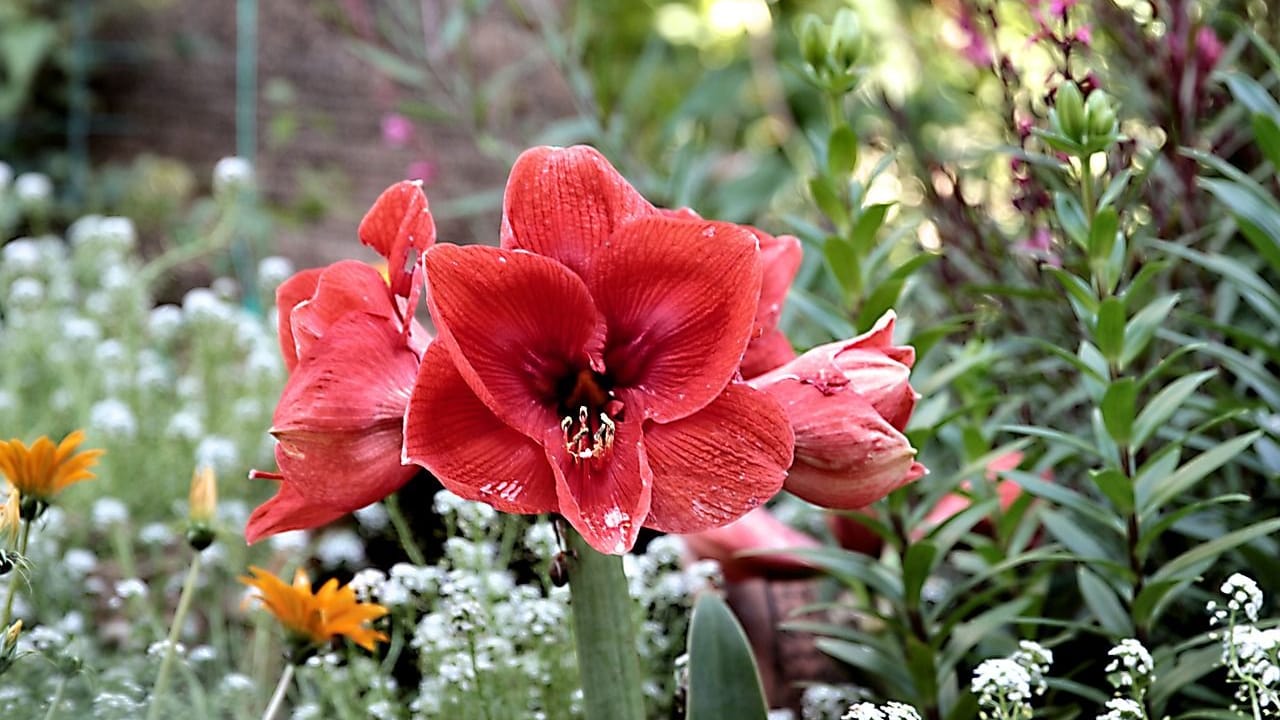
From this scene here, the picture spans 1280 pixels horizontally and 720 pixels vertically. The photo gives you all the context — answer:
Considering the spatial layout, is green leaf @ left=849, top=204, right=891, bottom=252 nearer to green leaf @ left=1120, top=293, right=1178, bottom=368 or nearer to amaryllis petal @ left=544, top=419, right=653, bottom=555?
green leaf @ left=1120, top=293, right=1178, bottom=368

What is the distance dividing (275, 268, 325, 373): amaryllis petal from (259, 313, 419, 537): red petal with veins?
0.07 meters

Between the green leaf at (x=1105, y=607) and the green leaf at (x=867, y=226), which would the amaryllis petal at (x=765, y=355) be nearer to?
the green leaf at (x=867, y=226)

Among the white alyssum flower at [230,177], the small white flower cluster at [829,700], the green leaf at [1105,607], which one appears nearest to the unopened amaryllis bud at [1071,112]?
the green leaf at [1105,607]

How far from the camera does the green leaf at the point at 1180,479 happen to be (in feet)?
2.20

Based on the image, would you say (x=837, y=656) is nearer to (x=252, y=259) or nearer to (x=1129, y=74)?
(x=1129, y=74)

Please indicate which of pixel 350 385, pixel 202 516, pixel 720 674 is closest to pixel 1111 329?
pixel 720 674

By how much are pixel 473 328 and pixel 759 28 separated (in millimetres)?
2281

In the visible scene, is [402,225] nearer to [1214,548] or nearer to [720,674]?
[720,674]

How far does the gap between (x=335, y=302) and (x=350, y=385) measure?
0.06 meters

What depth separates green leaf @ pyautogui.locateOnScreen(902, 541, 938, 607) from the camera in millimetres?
724

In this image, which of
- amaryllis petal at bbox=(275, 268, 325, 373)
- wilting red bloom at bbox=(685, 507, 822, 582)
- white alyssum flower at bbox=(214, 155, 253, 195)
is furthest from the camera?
white alyssum flower at bbox=(214, 155, 253, 195)

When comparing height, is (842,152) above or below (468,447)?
above

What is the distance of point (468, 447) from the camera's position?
1.73ft

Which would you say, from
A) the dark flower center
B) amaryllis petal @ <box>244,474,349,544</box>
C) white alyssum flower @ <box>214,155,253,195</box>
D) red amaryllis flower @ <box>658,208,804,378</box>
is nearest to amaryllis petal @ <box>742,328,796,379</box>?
red amaryllis flower @ <box>658,208,804,378</box>
